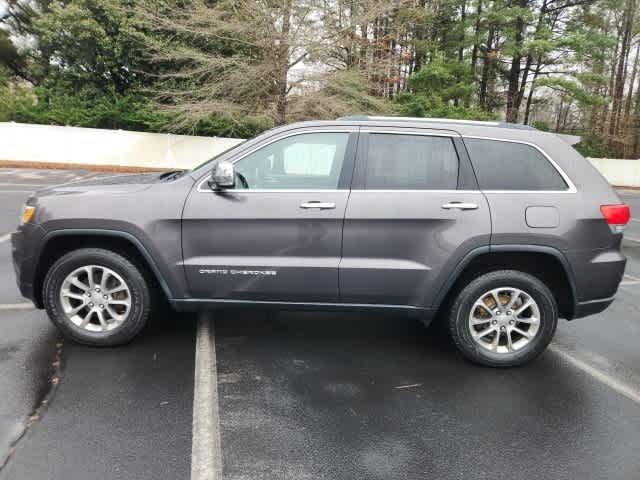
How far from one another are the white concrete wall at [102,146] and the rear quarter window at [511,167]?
62.3 ft

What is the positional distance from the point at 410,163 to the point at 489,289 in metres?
1.13

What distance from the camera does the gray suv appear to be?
3623 millimetres

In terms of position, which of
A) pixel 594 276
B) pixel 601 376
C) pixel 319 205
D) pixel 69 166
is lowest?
pixel 601 376

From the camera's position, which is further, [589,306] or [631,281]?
[631,281]

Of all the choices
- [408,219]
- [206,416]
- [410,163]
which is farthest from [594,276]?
[206,416]


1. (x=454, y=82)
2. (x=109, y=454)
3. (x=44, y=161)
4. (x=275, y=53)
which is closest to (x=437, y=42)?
(x=454, y=82)

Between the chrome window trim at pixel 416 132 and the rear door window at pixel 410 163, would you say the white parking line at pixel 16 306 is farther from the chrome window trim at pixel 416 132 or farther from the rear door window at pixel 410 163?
the chrome window trim at pixel 416 132

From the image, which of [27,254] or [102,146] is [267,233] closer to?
[27,254]

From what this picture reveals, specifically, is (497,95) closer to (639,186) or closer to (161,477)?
(639,186)

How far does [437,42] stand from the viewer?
93.0 ft

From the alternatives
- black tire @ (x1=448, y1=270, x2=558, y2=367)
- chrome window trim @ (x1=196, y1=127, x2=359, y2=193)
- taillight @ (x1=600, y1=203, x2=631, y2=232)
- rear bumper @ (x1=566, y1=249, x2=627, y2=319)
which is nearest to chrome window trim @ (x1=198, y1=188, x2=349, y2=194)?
chrome window trim @ (x1=196, y1=127, x2=359, y2=193)

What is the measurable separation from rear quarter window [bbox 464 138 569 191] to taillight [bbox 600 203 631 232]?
1.10 ft

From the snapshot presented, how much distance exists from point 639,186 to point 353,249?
2847 cm

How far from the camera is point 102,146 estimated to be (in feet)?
70.2
